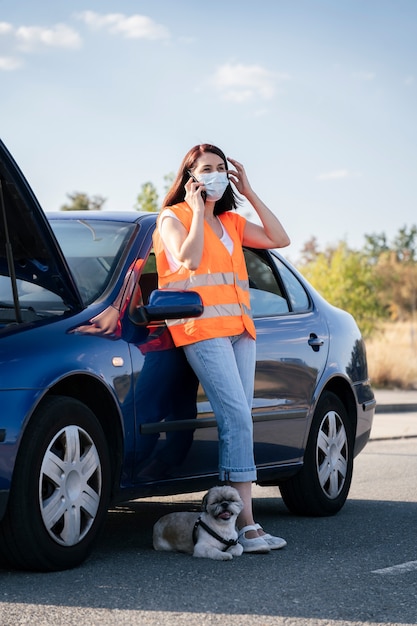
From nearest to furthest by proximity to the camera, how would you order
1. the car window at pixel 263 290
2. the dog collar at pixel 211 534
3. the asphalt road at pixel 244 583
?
the asphalt road at pixel 244 583 < the dog collar at pixel 211 534 < the car window at pixel 263 290

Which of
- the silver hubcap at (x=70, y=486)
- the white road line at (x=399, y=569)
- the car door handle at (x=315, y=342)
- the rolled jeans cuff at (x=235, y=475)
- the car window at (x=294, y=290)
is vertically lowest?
the white road line at (x=399, y=569)

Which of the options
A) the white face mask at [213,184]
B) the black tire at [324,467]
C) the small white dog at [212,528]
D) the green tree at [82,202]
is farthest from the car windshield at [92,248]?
the green tree at [82,202]

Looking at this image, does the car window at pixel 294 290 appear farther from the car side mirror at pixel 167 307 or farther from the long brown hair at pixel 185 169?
A: the car side mirror at pixel 167 307

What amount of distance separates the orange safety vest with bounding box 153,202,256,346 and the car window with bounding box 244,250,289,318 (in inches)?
27.1

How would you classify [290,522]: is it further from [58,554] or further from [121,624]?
[121,624]

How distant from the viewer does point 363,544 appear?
5.96m

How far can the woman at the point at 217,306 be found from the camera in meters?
5.71

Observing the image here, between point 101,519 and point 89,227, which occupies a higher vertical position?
point 89,227

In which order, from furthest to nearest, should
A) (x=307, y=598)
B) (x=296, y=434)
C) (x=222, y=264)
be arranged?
(x=296, y=434) < (x=222, y=264) < (x=307, y=598)

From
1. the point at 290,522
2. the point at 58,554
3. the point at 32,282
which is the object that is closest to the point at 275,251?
the point at 290,522

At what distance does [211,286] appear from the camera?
5.80 metres

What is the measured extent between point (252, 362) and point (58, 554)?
154cm

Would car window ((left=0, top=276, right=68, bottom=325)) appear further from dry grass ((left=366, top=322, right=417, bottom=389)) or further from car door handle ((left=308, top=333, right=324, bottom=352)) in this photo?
dry grass ((left=366, top=322, right=417, bottom=389))

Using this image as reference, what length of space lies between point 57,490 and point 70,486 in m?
0.09
